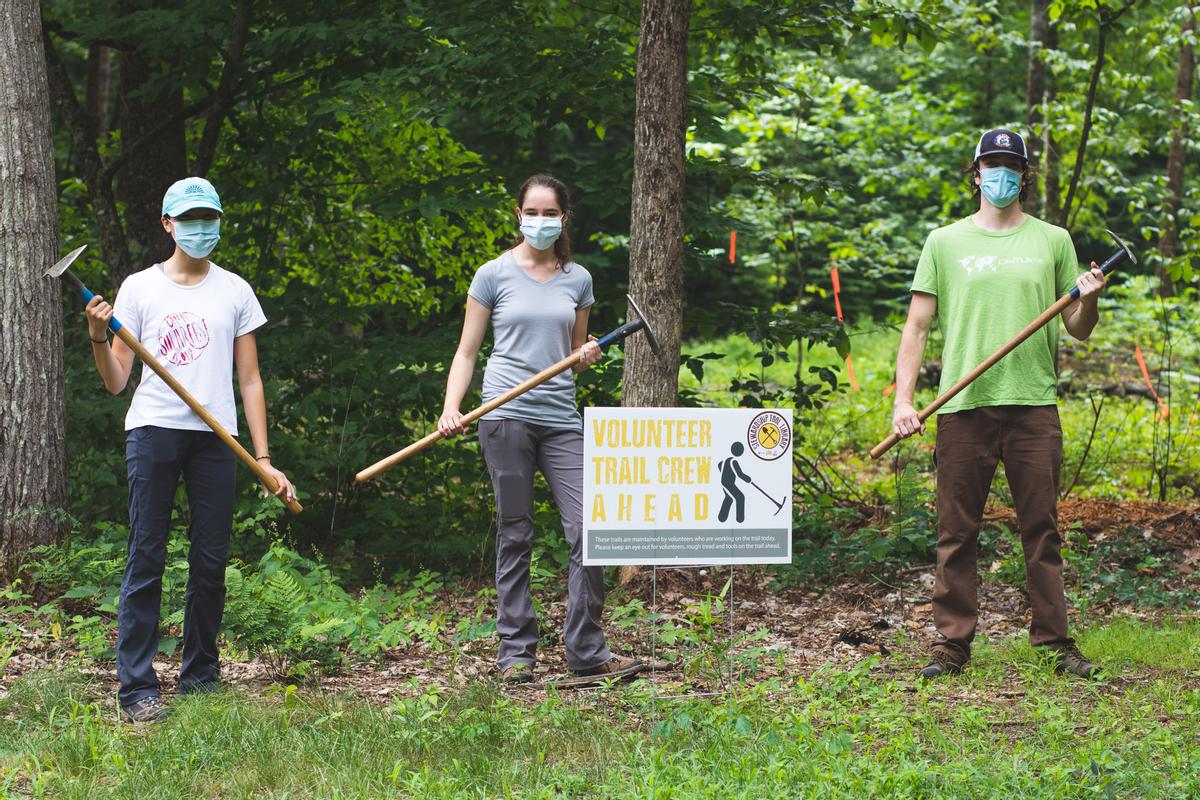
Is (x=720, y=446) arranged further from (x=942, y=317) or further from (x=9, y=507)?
(x=9, y=507)

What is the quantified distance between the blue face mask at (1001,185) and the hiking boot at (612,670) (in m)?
2.51

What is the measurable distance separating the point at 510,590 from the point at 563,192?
1747 millimetres

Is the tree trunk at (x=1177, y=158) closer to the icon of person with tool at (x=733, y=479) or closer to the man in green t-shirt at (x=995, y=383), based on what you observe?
the man in green t-shirt at (x=995, y=383)

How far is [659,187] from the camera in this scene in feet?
21.1

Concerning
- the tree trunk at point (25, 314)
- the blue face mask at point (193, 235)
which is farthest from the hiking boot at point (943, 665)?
the tree trunk at point (25, 314)

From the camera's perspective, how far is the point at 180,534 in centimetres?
661

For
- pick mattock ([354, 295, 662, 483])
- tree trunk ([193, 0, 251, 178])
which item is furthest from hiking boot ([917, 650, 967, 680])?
tree trunk ([193, 0, 251, 178])

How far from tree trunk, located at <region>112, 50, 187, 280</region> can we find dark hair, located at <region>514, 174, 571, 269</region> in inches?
196

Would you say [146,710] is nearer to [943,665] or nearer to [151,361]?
[151,361]

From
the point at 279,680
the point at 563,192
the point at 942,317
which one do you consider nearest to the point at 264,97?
the point at 563,192

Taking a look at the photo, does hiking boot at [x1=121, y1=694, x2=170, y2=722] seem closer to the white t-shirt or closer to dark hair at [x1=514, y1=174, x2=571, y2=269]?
the white t-shirt

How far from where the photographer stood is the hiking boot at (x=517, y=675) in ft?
16.1

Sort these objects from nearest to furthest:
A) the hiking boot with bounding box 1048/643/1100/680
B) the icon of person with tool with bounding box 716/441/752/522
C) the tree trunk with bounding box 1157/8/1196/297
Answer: the icon of person with tool with bounding box 716/441/752/522 < the hiking boot with bounding box 1048/643/1100/680 < the tree trunk with bounding box 1157/8/1196/297

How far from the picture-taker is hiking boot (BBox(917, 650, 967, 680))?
4949 mm
